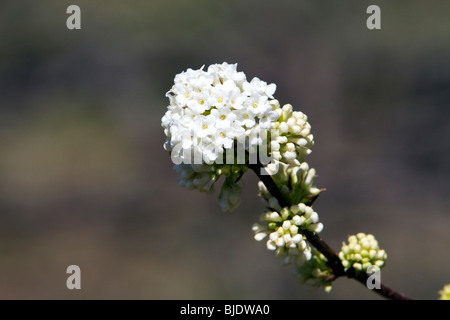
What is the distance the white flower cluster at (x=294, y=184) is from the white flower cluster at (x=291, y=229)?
0.15 m

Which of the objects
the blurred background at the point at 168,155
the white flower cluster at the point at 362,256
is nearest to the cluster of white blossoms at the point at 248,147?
the white flower cluster at the point at 362,256

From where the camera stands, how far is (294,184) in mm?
3580

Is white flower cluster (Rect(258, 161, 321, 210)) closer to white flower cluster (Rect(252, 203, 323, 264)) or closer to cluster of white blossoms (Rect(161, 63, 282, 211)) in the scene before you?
white flower cluster (Rect(252, 203, 323, 264))

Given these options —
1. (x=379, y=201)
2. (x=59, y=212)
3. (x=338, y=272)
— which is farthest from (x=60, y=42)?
(x=338, y=272)

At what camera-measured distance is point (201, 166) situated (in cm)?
304

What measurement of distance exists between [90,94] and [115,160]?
2643 mm

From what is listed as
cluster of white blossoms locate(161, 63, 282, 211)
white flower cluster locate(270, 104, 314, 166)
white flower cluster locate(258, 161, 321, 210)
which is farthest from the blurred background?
cluster of white blossoms locate(161, 63, 282, 211)

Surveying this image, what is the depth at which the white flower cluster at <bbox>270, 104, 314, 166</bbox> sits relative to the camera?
10.4 feet

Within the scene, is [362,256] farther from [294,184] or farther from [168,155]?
[168,155]

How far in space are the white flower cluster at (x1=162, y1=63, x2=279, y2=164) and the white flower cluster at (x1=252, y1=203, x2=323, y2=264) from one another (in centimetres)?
67

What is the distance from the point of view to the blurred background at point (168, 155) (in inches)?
512

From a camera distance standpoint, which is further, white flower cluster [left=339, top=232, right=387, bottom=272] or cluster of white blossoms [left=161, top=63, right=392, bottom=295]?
white flower cluster [left=339, top=232, right=387, bottom=272]

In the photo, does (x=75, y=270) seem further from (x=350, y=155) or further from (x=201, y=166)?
(x=201, y=166)

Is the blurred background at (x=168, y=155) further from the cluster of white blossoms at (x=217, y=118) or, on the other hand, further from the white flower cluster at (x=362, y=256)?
the cluster of white blossoms at (x=217, y=118)
